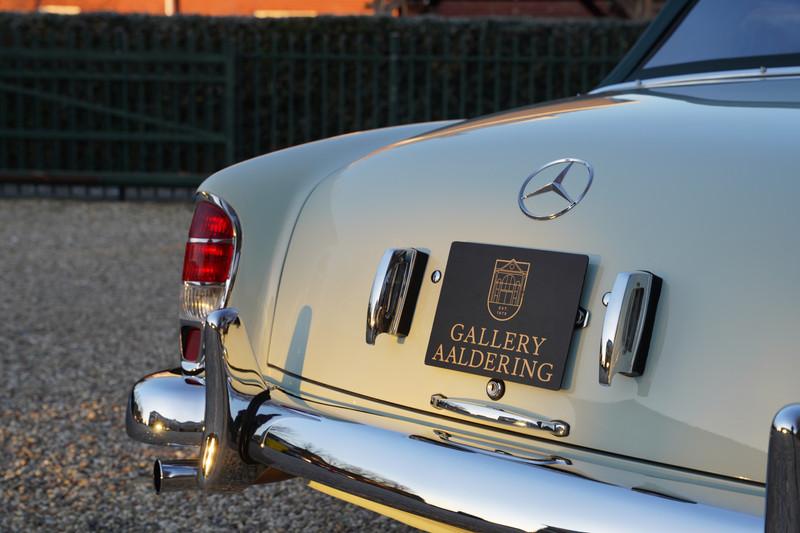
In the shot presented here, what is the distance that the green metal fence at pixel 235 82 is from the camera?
38.9 feet

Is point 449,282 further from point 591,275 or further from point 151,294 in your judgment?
point 151,294

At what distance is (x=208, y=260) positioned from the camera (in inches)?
98.2

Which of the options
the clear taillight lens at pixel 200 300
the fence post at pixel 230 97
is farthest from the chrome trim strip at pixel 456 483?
the fence post at pixel 230 97

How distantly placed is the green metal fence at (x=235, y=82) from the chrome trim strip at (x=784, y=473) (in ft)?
34.8

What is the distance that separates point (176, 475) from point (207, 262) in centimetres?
51

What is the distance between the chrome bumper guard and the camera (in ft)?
5.16

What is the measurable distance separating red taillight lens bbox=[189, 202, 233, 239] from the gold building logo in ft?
2.65

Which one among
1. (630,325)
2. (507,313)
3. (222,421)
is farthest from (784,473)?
(222,421)

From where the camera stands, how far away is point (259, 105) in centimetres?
1207

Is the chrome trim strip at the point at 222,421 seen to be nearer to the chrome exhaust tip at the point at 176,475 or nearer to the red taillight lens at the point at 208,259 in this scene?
the chrome exhaust tip at the point at 176,475

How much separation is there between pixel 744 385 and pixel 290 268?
109cm

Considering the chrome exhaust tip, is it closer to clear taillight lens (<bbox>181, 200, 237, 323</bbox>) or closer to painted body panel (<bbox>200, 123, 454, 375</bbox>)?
painted body panel (<bbox>200, 123, 454, 375</bbox>)

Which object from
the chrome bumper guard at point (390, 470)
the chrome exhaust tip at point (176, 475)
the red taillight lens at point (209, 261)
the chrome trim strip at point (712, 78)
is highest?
the chrome trim strip at point (712, 78)

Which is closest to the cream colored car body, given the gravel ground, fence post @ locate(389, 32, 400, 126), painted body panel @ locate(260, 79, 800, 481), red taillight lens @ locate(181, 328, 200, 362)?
painted body panel @ locate(260, 79, 800, 481)
